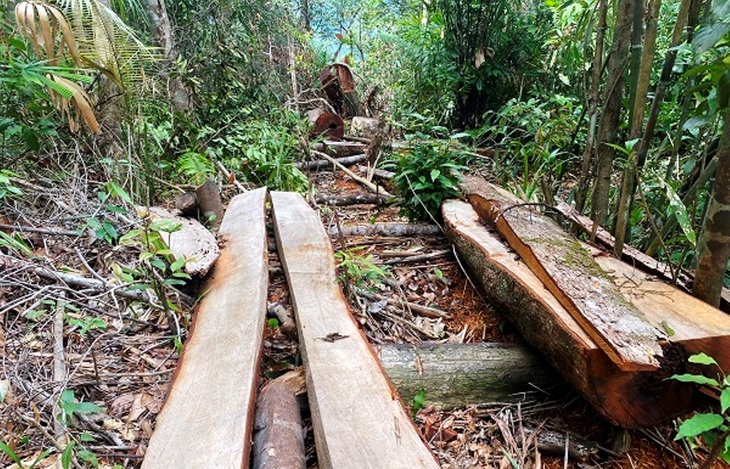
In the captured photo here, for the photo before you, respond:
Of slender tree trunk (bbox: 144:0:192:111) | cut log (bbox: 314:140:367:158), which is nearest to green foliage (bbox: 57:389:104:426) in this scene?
slender tree trunk (bbox: 144:0:192:111)

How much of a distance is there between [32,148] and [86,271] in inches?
34.4

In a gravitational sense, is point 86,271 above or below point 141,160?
below

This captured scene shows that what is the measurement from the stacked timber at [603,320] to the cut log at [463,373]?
143mm

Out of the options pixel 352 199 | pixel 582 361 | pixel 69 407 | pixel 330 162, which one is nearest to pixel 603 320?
pixel 582 361

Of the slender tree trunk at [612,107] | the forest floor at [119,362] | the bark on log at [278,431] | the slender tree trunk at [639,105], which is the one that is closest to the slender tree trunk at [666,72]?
the slender tree trunk at [639,105]

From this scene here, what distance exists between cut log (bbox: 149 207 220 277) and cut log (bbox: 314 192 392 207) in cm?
Result: 143

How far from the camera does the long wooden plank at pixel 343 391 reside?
1.10 metres

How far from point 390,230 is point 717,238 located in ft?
6.04

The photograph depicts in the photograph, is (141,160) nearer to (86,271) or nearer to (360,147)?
(86,271)

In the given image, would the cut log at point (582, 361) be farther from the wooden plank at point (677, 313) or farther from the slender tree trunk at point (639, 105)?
the slender tree trunk at point (639, 105)

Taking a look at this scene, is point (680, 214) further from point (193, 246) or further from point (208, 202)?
point (208, 202)

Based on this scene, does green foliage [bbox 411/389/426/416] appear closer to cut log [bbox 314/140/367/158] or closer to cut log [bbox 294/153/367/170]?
cut log [bbox 294/153/367/170]

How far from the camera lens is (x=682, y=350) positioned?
4.45ft

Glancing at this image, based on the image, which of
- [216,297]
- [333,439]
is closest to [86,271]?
[216,297]
